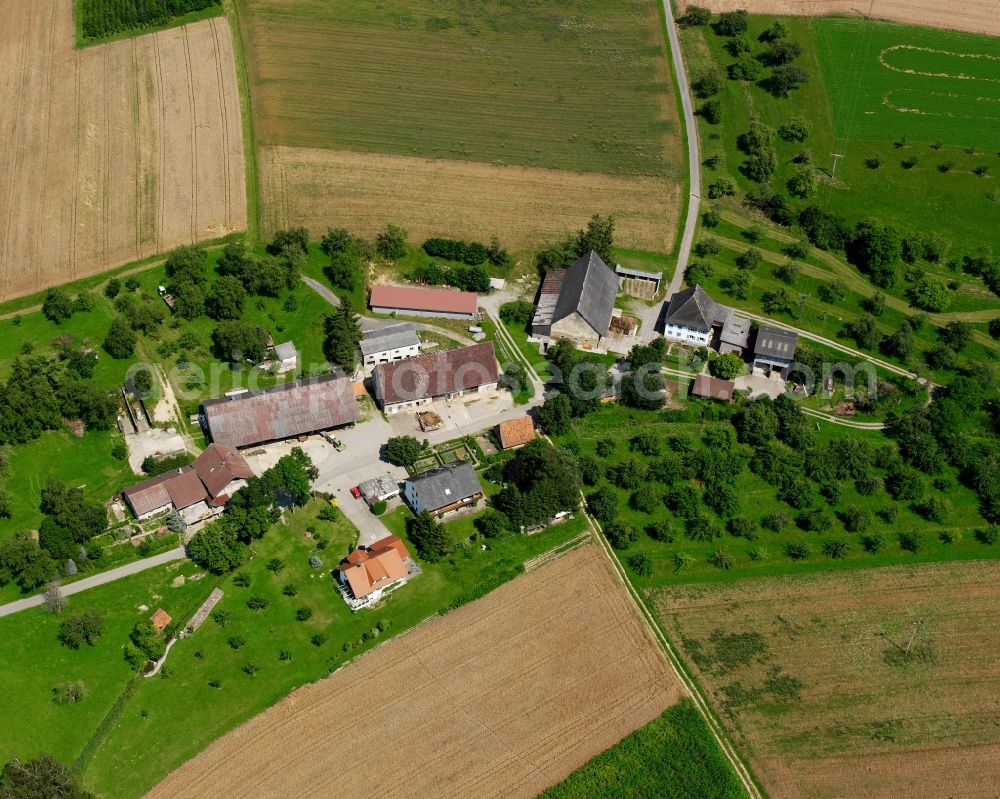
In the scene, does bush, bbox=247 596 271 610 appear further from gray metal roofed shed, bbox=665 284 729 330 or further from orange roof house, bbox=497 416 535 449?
gray metal roofed shed, bbox=665 284 729 330

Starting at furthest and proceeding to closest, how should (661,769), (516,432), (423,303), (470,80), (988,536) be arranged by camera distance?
(470,80), (423,303), (516,432), (988,536), (661,769)

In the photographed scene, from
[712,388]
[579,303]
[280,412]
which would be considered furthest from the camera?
[579,303]

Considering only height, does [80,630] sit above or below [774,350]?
below

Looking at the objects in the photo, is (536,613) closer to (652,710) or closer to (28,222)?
(652,710)

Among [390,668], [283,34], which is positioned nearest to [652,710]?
[390,668]

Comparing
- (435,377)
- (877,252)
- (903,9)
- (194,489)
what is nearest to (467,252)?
(435,377)

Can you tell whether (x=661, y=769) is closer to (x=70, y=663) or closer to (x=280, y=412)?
(x=70, y=663)

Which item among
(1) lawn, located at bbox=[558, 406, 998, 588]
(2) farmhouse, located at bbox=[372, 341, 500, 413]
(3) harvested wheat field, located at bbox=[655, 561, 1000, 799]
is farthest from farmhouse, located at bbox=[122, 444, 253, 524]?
(3) harvested wheat field, located at bbox=[655, 561, 1000, 799]
